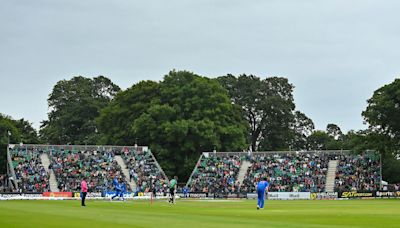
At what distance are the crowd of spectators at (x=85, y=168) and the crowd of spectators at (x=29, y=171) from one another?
67.8 inches

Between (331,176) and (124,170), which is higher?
(124,170)

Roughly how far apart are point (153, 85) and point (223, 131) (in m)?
14.0

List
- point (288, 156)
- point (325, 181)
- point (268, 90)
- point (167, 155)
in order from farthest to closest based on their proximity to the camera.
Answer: point (268, 90) → point (167, 155) → point (288, 156) → point (325, 181)

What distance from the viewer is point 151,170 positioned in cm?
8738

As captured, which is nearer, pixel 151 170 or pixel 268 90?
pixel 151 170

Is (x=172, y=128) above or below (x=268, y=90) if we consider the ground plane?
below

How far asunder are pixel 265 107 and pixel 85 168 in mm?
45092

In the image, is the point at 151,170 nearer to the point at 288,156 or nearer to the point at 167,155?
the point at 167,155

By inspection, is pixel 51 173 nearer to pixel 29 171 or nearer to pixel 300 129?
pixel 29 171

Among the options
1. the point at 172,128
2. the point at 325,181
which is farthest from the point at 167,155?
the point at 325,181

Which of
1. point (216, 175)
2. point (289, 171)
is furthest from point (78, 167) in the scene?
point (289, 171)

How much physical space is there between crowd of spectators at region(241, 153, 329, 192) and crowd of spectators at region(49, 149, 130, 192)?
16.1 m

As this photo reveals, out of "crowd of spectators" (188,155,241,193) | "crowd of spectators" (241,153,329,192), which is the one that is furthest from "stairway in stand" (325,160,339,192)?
"crowd of spectators" (188,155,241,193)

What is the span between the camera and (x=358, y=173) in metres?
81.4
